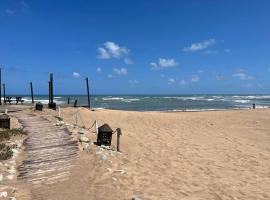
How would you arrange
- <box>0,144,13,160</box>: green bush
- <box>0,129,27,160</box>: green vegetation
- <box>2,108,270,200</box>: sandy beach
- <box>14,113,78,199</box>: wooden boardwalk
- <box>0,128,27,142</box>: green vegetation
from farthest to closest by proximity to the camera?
1. <box>0,128,27,142</box>: green vegetation
2. <box>0,129,27,160</box>: green vegetation
3. <box>0,144,13,160</box>: green bush
4. <box>14,113,78,199</box>: wooden boardwalk
5. <box>2,108,270,200</box>: sandy beach

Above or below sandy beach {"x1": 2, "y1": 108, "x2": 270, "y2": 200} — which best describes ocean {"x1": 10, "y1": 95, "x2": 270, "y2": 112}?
above

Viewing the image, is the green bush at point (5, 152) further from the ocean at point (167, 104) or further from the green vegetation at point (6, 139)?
the ocean at point (167, 104)

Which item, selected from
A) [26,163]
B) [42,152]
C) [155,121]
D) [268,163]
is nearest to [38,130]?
[42,152]

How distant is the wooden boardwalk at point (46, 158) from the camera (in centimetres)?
1037

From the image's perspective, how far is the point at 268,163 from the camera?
14961 mm

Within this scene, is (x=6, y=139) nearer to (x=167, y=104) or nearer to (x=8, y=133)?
(x=8, y=133)

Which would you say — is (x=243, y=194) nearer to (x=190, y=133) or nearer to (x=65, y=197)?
(x=65, y=197)

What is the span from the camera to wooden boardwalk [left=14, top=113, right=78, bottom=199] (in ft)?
34.0

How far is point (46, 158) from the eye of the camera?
41.2ft

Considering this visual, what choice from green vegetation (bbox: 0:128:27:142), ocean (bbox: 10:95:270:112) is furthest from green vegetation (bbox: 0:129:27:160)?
ocean (bbox: 10:95:270:112)

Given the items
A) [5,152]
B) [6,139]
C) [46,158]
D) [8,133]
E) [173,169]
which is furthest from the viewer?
[8,133]

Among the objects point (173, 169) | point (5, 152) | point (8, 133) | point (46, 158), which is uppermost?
point (8, 133)

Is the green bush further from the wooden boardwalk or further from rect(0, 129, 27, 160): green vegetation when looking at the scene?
the wooden boardwalk

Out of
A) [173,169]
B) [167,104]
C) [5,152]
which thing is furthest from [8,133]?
[167,104]
